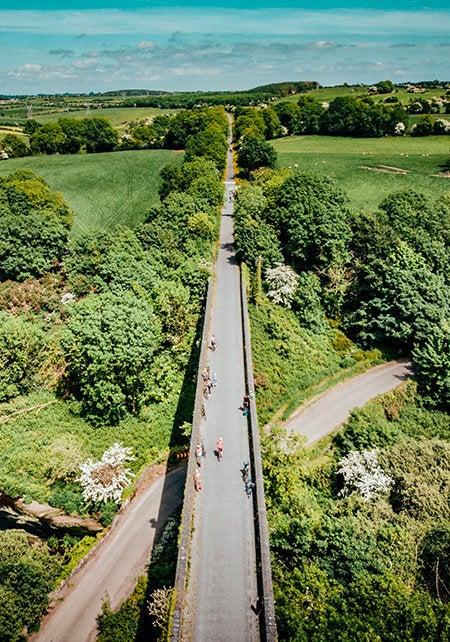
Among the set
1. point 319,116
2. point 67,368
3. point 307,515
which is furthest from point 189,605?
point 319,116

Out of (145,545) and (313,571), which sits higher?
(313,571)

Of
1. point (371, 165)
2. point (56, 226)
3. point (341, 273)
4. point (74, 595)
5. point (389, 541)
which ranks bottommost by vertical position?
point (74, 595)

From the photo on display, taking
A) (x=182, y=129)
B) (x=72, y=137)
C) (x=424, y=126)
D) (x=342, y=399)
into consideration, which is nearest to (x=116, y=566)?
(x=342, y=399)

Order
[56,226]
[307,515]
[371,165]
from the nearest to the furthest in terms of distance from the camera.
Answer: [307,515] → [56,226] → [371,165]

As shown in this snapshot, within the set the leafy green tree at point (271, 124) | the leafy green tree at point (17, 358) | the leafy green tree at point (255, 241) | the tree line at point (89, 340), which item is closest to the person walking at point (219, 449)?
the tree line at point (89, 340)

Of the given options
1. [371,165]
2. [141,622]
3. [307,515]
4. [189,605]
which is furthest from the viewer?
[371,165]

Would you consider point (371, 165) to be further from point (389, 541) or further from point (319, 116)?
point (389, 541)

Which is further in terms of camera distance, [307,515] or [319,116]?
[319,116]
